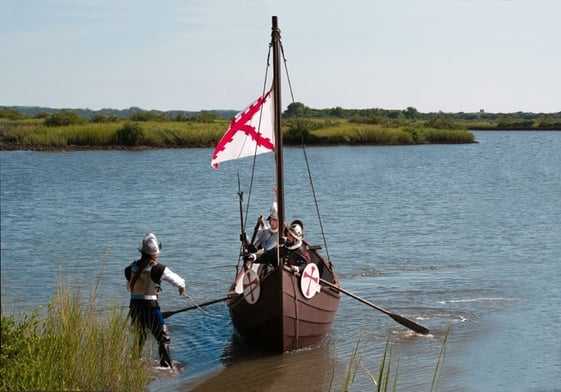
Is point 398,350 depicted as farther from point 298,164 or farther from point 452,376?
point 298,164

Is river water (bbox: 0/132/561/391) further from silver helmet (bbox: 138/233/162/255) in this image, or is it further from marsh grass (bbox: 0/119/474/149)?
marsh grass (bbox: 0/119/474/149)

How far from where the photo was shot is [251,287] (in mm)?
10750

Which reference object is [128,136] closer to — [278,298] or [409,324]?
[409,324]

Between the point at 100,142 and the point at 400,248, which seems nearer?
the point at 400,248

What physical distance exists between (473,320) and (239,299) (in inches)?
168

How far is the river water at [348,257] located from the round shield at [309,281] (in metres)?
0.92

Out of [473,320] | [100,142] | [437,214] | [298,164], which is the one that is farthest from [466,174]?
[473,320]

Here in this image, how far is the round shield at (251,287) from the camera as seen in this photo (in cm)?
1069

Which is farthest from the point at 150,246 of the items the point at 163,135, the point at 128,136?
the point at 163,135

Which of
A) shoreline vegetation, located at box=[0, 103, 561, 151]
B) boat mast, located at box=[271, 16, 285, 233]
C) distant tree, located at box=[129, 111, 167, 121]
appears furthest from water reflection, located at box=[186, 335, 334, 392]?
distant tree, located at box=[129, 111, 167, 121]

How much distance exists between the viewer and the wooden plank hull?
1048 centimetres

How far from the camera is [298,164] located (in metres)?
50.8

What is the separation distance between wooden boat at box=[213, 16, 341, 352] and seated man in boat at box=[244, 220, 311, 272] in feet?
0.58

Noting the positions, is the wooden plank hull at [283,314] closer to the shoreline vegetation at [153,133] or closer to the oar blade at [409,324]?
the oar blade at [409,324]
